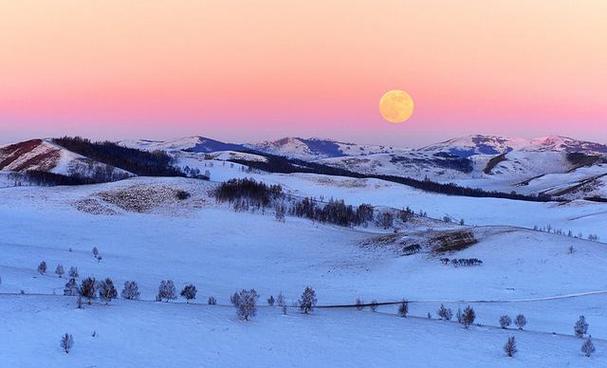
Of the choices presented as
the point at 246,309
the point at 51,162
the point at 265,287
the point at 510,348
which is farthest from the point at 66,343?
the point at 51,162

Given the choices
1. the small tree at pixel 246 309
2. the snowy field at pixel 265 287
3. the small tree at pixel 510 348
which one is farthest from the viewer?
the small tree at pixel 246 309

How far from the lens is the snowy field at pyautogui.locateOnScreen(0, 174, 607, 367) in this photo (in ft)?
50.1

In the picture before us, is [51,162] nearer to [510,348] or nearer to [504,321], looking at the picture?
[504,321]

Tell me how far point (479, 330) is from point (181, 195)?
64707 millimetres

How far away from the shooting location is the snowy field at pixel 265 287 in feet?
50.1

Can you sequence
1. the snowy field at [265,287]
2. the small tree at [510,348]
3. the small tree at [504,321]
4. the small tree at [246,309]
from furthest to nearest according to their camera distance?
1. the small tree at [504,321]
2. the small tree at [246,309]
3. the small tree at [510,348]
4. the snowy field at [265,287]

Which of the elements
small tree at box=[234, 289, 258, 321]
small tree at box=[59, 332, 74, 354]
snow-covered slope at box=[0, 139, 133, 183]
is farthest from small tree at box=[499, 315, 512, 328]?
snow-covered slope at box=[0, 139, 133, 183]

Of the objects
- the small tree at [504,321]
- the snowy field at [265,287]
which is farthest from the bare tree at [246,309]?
the small tree at [504,321]

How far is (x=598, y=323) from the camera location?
997 inches

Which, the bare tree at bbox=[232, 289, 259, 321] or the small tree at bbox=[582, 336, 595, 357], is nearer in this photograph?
the small tree at bbox=[582, 336, 595, 357]

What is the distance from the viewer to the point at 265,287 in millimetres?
35406

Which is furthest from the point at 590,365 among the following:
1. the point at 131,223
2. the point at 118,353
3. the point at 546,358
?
the point at 131,223

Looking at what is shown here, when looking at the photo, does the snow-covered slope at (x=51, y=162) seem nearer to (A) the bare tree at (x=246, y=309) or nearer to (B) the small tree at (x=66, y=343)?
(A) the bare tree at (x=246, y=309)

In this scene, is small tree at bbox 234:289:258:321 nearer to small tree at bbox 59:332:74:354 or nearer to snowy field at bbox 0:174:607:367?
snowy field at bbox 0:174:607:367
